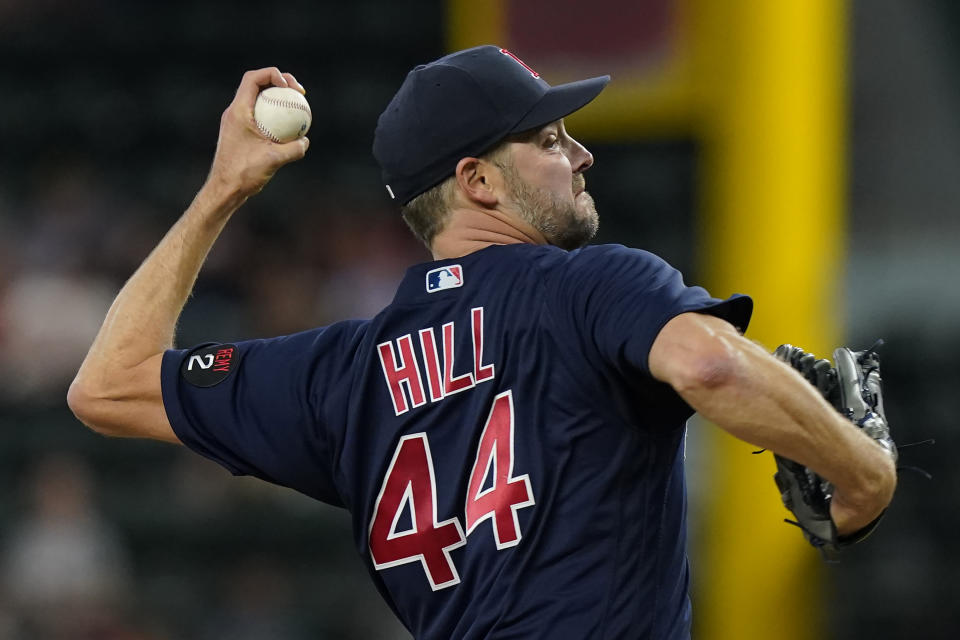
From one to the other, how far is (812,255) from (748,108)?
26.3 inches

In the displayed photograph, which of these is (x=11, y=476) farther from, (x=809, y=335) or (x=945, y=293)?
(x=945, y=293)

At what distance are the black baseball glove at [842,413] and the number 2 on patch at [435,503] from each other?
382mm

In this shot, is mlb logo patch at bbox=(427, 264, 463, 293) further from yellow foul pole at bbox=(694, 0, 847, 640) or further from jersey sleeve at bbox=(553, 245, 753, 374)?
yellow foul pole at bbox=(694, 0, 847, 640)

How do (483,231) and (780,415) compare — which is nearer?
(780,415)

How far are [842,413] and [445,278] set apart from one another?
62 centimetres

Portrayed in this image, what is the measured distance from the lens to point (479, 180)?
2281 mm

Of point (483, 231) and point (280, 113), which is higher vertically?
point (280, 113)

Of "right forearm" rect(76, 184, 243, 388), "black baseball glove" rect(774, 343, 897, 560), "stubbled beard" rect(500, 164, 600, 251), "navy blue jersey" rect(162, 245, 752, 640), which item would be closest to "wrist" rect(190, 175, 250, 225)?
"right forearm" rect(76, 184, 243, 388)

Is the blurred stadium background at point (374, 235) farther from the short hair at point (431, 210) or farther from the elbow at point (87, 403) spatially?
the elbow at point (87, 403)

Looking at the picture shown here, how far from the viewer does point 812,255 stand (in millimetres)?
5805

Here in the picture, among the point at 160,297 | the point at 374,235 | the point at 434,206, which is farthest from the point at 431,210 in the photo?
the point at 374,235

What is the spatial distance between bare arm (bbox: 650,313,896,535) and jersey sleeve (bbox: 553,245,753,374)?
2cm

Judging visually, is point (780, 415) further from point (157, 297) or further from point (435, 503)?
point (157, 297)

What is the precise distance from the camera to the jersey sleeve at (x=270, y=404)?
2.33 metres
